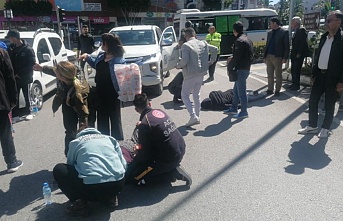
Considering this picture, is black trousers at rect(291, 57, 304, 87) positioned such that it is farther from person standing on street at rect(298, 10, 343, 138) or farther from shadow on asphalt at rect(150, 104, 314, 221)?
person standing on street at rect(298, 10, 343, 138)

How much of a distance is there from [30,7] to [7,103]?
130ft

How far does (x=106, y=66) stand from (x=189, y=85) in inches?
79.7

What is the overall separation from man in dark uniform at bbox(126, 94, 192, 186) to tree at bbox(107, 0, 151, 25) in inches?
1697

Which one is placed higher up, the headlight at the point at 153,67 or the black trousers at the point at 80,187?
the headlight at the point at 153,67

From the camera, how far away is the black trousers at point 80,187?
3.21 metres

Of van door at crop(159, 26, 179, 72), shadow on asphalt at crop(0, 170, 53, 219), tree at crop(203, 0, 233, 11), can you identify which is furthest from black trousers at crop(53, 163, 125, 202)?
tree at crop(203, 0, 233, 11)

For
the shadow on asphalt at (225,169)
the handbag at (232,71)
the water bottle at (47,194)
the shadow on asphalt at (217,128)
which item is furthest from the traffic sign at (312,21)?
the water bottle at (47,194)

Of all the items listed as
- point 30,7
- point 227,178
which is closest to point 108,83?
point 227,178

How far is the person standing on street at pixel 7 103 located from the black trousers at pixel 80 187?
150cm

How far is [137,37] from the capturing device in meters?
10.1

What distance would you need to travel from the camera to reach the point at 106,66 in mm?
4477

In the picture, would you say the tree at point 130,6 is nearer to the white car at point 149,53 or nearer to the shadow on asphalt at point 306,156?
the white car at point 149,53

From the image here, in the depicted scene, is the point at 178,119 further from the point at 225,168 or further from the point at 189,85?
the point at 225,168

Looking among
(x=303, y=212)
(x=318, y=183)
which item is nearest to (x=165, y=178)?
(x=303, y=212)
